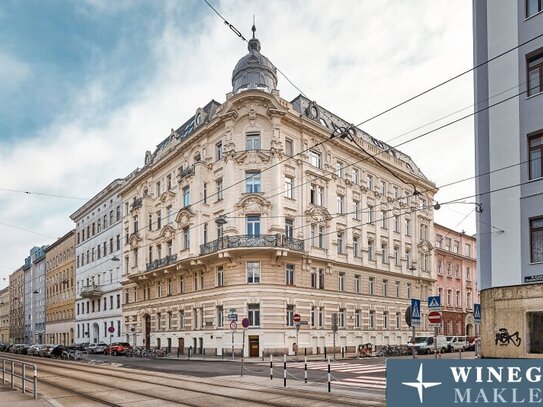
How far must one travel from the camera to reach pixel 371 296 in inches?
1831

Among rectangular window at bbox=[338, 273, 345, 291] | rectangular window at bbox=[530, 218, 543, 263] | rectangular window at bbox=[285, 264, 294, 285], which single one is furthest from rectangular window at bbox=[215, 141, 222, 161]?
rectangular window at bbox=[530, 218, 543, 263]

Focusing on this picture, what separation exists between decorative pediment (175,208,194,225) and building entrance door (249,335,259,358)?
10931mm

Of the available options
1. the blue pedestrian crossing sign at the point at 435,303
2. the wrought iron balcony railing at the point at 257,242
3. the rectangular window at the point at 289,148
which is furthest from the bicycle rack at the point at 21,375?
the rectangular window at the point at 289,148

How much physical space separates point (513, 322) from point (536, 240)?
3.06 meters

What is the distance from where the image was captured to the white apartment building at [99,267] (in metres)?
58.7

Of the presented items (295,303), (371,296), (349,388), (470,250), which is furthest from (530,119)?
(470,250)

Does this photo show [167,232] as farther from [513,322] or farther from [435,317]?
[435,317]

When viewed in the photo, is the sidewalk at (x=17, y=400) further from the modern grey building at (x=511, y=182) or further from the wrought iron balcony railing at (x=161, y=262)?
the wrought iron balcony railing at (x=161, y=262)

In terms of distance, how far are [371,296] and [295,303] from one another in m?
11.0

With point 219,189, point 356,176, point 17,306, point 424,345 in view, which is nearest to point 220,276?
point 219,189

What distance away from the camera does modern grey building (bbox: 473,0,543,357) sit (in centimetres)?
1880

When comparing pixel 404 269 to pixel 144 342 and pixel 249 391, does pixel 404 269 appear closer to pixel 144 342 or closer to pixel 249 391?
pixel 144 342

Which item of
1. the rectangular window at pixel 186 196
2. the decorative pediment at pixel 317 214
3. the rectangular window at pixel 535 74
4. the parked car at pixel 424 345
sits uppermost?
the rectangular window at pixel 535 74

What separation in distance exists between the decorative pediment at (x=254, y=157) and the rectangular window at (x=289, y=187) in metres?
2.28
